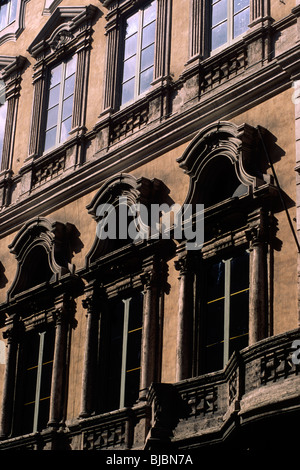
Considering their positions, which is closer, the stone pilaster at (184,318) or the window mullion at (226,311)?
the window mullion at (226,311)

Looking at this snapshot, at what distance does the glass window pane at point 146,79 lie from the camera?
2216 cm

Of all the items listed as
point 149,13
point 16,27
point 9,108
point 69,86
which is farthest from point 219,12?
point 16,27

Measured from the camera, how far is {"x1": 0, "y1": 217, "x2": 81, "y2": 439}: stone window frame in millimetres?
21531

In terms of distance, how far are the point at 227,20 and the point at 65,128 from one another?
5.24 m

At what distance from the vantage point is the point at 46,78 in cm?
2566

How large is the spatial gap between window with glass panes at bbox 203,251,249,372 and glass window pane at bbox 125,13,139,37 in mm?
6668

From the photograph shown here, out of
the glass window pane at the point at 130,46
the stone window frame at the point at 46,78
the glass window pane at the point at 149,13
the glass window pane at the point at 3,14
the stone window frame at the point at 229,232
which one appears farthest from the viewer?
the glass window pane at the point at 3,14

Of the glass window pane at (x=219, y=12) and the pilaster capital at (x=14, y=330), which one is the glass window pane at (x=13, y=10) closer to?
the glass window pane at (x=219, y=12)

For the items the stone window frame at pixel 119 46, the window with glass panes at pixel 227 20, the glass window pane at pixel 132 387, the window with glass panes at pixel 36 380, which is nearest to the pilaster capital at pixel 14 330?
the window with glass panes at pixel 36 380

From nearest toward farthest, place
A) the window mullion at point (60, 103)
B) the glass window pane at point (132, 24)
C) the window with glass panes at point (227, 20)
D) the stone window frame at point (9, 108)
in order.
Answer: the window with glass panes at point (227, 20) < the glass window pane at point (132, 24) < the window mullion at point (60, 103) < the stone window frame at point (9, 108)

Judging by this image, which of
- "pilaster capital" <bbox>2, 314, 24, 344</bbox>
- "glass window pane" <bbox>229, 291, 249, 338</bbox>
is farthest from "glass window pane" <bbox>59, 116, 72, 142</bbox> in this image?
"glass window pane" <bbox>229, 291, 249, 338</bbox>

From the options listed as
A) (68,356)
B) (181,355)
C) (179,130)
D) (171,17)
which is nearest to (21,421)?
(68,356)

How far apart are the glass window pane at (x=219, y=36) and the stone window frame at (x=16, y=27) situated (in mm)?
7606

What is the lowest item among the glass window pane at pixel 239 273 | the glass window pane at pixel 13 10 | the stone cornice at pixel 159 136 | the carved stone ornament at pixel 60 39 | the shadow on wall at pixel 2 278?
the glass window pane at pixel 239 273
